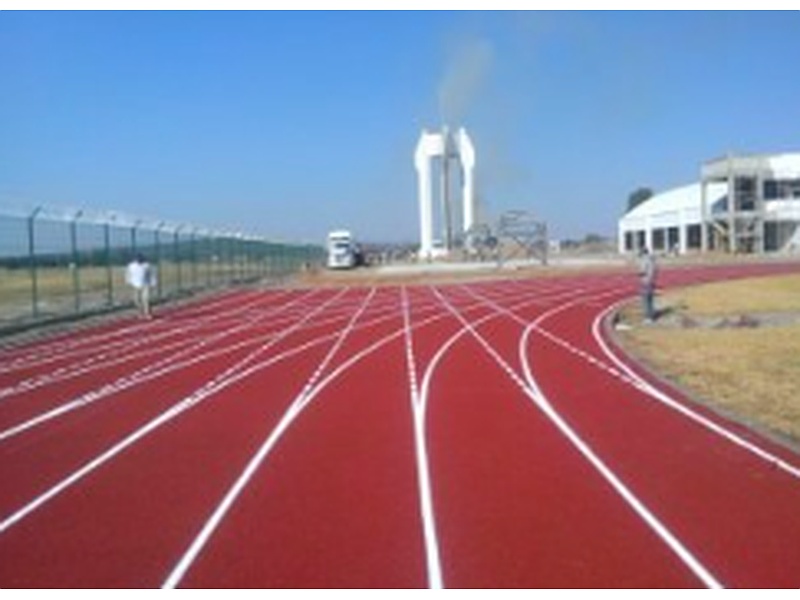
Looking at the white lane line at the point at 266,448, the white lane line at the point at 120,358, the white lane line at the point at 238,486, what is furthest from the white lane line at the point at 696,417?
the white lane line at the point at 120,358

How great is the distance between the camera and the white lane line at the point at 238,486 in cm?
620

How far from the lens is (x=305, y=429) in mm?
10453

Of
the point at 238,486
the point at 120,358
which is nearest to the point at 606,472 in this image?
the point at 238,486

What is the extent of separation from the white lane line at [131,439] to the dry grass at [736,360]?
5.37m

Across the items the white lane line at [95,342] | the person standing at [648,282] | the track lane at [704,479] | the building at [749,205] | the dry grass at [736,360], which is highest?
the building at [749,205]

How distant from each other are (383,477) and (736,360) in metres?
8.45

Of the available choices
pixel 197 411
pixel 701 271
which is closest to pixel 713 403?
pixel 197 411

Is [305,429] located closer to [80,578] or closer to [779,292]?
[80,578]

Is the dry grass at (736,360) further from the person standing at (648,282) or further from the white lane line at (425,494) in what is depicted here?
the white lane line at (425,494)

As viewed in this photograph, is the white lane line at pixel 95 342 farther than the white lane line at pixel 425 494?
Yes

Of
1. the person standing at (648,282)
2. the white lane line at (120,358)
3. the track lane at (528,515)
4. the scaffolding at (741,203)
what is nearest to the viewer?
the track lane at (528,515)

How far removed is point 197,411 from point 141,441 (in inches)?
67.3

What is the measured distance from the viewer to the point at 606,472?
8.47 m
